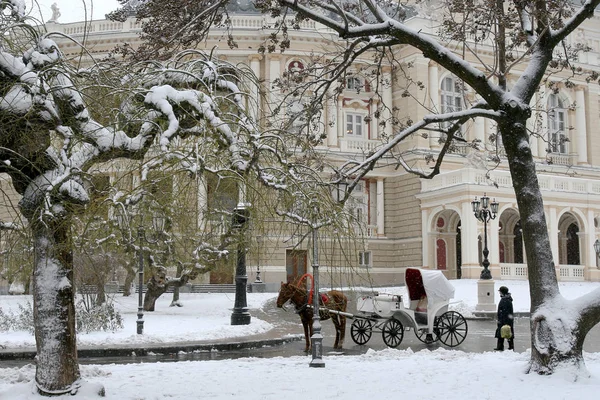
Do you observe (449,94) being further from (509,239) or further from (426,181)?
(509,239)

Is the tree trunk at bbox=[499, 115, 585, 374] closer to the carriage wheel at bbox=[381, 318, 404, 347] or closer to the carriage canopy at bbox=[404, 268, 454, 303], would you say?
the carriage wheel at bbox=[381, 318, 404, 347]

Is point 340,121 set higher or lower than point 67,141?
higher

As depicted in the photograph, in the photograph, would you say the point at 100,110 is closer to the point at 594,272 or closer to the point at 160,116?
the point at 160,116

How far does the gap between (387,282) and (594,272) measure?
13.5 meters

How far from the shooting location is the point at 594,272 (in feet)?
152

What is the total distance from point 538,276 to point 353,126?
141 ft

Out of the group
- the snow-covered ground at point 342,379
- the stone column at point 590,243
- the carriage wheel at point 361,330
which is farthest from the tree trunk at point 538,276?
the stone column at point 590,243

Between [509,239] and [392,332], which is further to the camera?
[509,239]

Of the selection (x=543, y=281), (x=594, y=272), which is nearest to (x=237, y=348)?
(x=543, y=281)

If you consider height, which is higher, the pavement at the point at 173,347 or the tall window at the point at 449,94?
the tall window at the point at 449,94

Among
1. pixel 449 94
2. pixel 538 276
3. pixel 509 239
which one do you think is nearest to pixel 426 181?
pixel 509 239

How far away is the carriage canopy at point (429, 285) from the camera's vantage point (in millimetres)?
19719

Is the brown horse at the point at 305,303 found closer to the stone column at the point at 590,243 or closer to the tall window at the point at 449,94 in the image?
the stone column at the point at 590,243

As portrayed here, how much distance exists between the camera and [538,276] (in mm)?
12594
